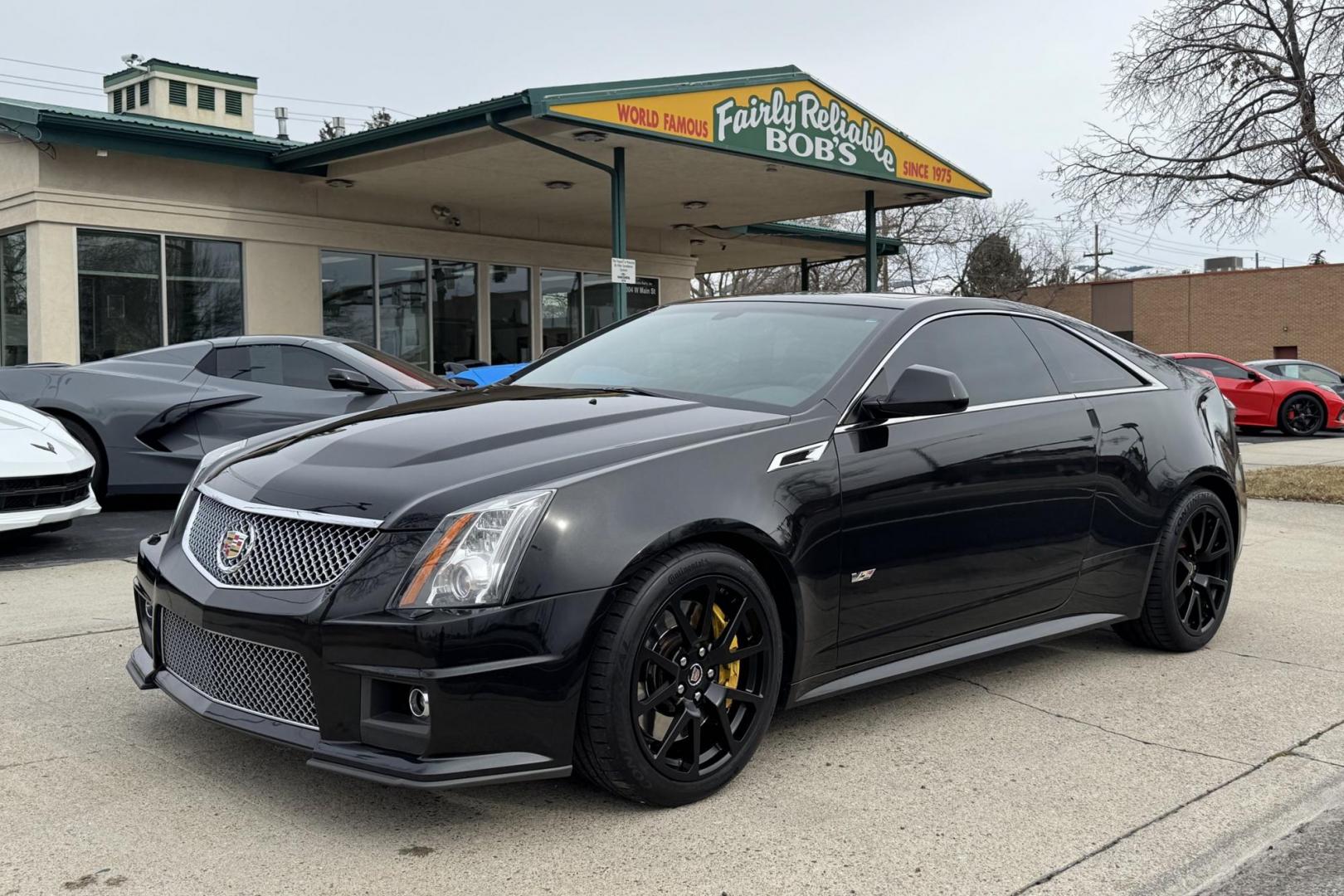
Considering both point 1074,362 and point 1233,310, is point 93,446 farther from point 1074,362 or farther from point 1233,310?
point 1233,310

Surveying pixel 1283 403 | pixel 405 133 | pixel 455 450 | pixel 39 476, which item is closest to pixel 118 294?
pixel 405 133

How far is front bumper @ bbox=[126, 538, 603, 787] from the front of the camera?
3078 millimetres

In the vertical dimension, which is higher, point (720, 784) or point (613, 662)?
point (613, 662)

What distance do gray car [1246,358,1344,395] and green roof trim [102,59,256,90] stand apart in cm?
3426

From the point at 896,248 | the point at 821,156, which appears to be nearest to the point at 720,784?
the point at 821,156

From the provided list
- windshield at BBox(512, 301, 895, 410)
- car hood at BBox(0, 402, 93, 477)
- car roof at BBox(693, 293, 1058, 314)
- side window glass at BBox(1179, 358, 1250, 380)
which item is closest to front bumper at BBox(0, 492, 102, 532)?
car hood at BBox(0, 402, 93, 477)

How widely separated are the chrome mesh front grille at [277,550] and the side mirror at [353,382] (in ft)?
15.4

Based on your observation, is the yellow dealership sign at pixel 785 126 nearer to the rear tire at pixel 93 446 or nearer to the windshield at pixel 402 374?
the windshield at pixel 402 374

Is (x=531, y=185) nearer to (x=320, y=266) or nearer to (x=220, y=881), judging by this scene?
(x=320, y=266)

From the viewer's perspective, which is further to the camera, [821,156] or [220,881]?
[821,156]

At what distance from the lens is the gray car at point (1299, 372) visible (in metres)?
22.8

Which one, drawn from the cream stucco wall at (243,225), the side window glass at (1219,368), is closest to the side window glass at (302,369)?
the cream stucco wall at (243,225)

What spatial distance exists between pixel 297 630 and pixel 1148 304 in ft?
163

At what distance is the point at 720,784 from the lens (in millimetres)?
3578
